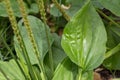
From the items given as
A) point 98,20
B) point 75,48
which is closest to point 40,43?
point 75,48

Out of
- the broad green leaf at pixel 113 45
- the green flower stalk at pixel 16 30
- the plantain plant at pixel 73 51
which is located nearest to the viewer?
the green flower stalk at pixel 16 30

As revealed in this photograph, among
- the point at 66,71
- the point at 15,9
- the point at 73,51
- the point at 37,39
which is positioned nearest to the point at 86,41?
the point at 73,51

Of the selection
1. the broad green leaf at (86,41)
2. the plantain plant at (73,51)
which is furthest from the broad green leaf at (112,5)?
the broad green leaf at (86,41)

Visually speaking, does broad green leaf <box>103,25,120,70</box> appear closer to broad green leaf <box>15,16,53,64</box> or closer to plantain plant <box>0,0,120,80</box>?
plantain plant <box>0,0,120,80</box>

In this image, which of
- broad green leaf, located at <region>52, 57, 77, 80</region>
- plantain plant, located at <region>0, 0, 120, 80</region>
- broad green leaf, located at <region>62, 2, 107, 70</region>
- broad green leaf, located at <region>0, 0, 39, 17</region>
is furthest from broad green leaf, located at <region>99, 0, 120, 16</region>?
broad green leaf, located at <region>0, 0, 39, 17</region>

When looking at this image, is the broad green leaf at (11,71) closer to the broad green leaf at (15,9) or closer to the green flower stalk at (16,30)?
the green flower stalk at (16,30)

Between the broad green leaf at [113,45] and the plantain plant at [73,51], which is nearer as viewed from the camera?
the plantain plant at [73,51]

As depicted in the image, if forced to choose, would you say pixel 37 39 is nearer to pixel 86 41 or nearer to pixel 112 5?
pixel 86 41
